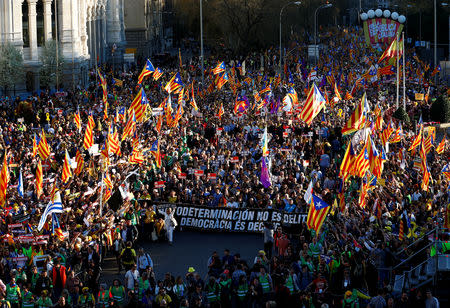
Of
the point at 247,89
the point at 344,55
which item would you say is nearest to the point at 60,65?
the point at 247,89

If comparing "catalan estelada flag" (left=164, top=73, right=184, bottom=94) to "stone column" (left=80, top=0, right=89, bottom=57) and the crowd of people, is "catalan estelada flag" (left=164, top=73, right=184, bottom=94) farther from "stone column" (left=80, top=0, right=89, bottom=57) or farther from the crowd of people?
"stone column" (left=80, top=0, right=89, bottom=57)

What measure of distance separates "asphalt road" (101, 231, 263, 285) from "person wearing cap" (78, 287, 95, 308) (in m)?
3.80

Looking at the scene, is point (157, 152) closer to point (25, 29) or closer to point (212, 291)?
point (212, 291)

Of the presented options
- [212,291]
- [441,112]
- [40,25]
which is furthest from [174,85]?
[40,25]

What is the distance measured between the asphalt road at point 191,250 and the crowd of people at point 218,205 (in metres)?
0.34

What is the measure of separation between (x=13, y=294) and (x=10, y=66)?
1637 inches

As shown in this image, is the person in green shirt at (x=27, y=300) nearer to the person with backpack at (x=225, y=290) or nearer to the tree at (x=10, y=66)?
the person with backpack at (x=225, y=290)

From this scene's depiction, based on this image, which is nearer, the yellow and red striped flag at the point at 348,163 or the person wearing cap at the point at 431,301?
the person wearing cap at the point at 431,301

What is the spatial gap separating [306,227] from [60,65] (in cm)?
4042


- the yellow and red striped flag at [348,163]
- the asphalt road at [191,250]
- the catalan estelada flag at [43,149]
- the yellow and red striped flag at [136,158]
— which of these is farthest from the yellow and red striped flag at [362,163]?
the catalan estelada flag at [43,149]

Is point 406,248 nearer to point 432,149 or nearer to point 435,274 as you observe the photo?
point 435,274

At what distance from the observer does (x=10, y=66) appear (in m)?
60.2

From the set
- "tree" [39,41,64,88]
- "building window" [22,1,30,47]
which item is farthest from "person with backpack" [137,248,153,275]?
"building window" [22,1,30,47]

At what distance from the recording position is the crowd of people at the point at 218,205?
2005 centimetres
